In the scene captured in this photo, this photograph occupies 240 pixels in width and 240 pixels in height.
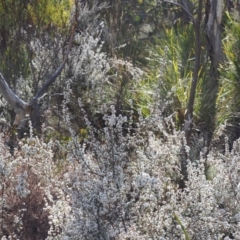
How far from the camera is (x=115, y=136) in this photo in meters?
3.70

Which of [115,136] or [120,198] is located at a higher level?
[115,136]

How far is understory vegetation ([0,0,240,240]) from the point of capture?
10.1ft

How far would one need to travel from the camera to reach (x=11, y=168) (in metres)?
3.49

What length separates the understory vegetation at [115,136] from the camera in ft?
10.1

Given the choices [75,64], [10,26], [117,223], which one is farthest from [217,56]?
[117,223]

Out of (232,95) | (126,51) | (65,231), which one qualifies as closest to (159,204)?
(65,231)

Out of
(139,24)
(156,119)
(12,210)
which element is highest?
(139,24)

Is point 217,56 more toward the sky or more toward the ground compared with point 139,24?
more toward the ground

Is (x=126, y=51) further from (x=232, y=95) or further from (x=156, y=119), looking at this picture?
(x=156, y=119)

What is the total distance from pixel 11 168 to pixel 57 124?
9.64 ft

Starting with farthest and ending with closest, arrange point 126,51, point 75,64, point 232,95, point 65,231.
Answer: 1. point 126,51
2. point 75,64
3. point 232,95
4. point 65,231

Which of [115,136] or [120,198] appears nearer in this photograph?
[120,198]

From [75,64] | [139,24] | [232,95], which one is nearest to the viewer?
[232,95]

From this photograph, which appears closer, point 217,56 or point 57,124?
point 57,124
